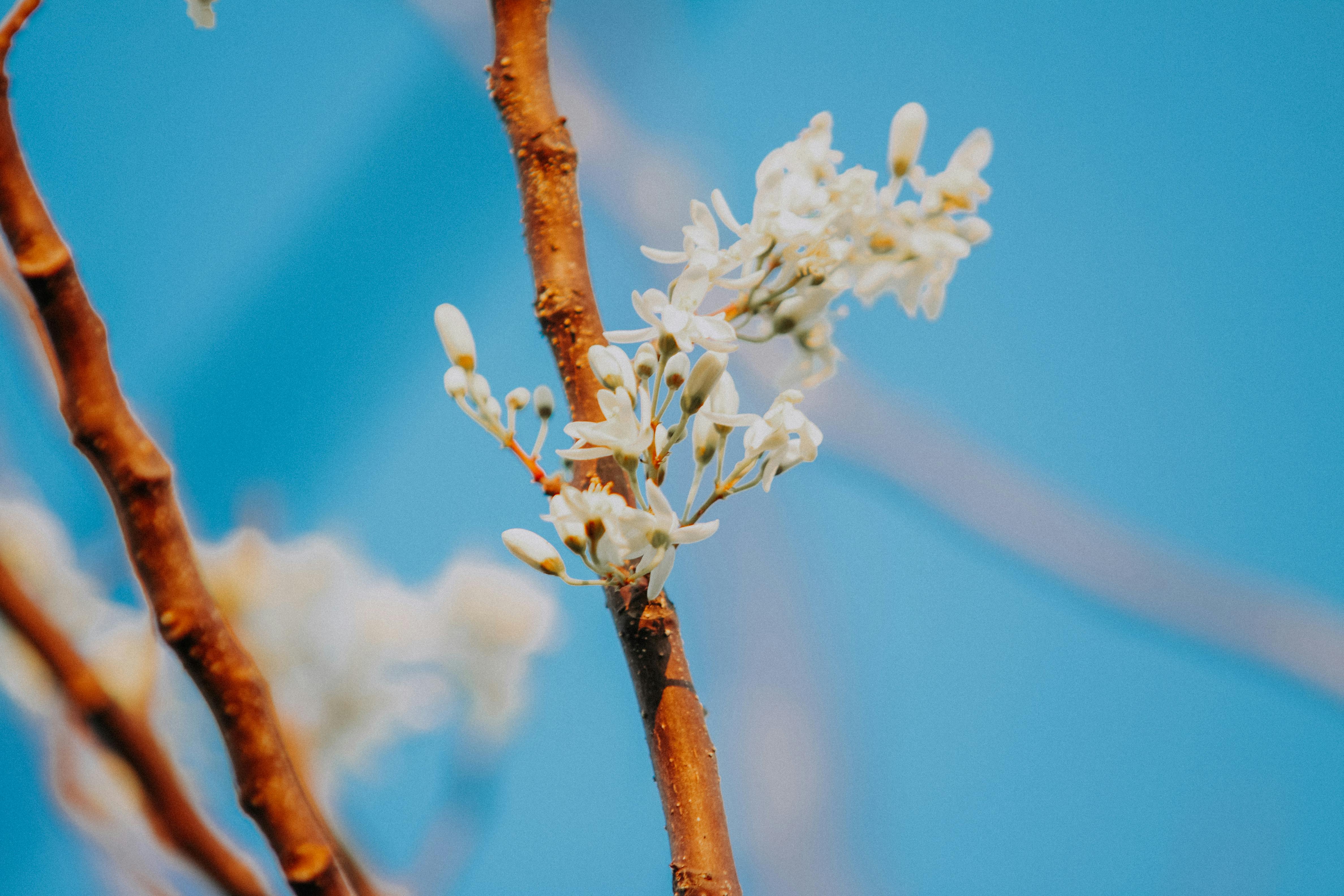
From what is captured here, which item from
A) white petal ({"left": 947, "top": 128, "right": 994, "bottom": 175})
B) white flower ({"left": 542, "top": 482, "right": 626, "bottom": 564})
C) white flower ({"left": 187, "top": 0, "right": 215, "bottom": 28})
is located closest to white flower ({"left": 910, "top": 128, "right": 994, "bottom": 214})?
white petal ({"left": 947, "top": 128, "right": 994, "bottom": 175})

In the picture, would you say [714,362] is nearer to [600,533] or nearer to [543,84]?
[600,533]

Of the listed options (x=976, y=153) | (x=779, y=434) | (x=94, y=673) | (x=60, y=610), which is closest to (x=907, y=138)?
(x=976, y=153)

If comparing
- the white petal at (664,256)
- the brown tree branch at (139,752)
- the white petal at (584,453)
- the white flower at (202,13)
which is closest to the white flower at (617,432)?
the white petal at (584,453)

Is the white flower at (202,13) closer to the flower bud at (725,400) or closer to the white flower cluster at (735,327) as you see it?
the white flower cluster at (735,327)

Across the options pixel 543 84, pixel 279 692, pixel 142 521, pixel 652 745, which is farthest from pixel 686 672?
pixel 279 692

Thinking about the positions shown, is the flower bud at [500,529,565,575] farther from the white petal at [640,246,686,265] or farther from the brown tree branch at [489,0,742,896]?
the white petal at [640,246,686,265]

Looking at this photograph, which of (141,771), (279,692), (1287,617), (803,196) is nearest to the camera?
(141,771)

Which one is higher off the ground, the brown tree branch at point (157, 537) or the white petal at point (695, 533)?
the white petal at point (695, 533)
